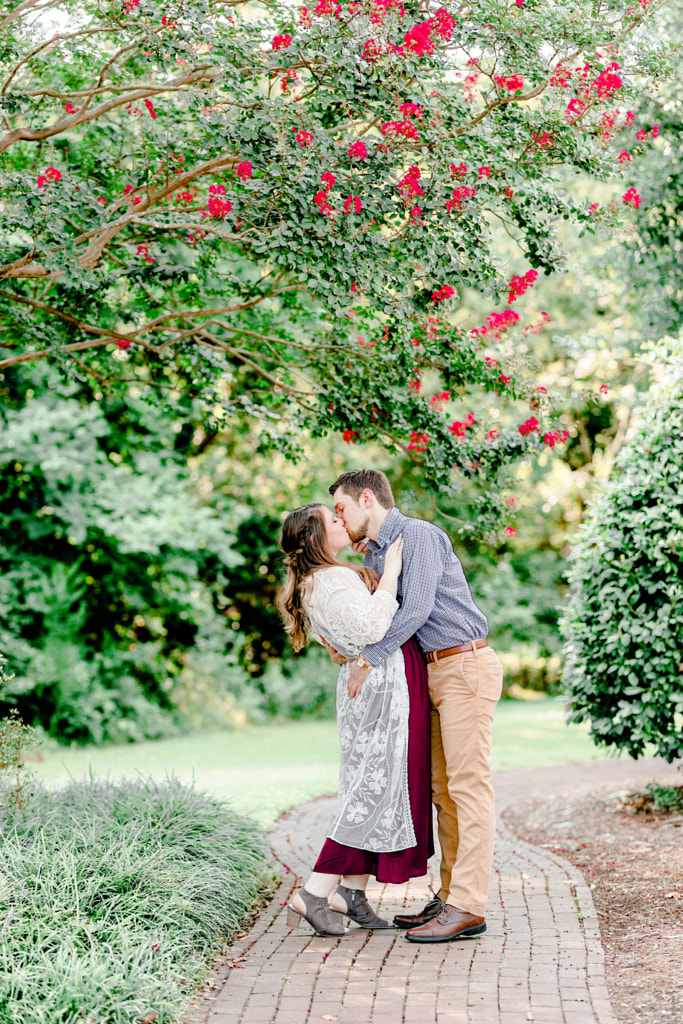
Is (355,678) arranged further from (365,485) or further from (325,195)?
(325,195)

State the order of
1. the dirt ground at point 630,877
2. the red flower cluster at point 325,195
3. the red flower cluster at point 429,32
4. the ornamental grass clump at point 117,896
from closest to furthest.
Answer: the ornamental grass clump at point 117,896 → the dirt ground at point 630,877 → the red flower cluster at point 429,32 → the red flower cluster at point 325,195

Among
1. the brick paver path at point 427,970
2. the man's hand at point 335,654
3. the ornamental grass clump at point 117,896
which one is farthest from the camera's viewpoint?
the man's hand at point 335,654

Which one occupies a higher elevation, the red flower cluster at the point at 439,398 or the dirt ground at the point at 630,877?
the red flower cluster at the point at 439,398

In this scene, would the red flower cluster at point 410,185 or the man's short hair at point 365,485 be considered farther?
the red flower cluster at point 410,185

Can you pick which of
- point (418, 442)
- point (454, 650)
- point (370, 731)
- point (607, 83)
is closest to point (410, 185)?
point (607, 83)

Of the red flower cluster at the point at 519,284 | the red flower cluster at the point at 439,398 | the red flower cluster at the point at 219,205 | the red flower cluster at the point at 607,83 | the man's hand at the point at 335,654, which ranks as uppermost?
the red flower cluster at the point at 607,83

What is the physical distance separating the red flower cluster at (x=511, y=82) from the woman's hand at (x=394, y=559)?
2681mm

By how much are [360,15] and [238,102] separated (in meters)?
0.78

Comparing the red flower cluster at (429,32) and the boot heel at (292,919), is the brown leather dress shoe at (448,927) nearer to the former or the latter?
the boot heel at (292,919)

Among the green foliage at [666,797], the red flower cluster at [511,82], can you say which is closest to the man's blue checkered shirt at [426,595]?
the red flower cluster at [511,82]

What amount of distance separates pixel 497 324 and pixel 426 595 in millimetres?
2683

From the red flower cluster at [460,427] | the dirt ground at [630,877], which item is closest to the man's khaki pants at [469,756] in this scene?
the dirt ground at [630,877]

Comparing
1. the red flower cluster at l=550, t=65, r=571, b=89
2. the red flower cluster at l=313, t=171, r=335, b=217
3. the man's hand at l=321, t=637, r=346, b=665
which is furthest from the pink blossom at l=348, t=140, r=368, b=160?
the man's hand at l=321, t=637, r=346, b=665

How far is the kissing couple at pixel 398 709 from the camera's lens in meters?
4.38
